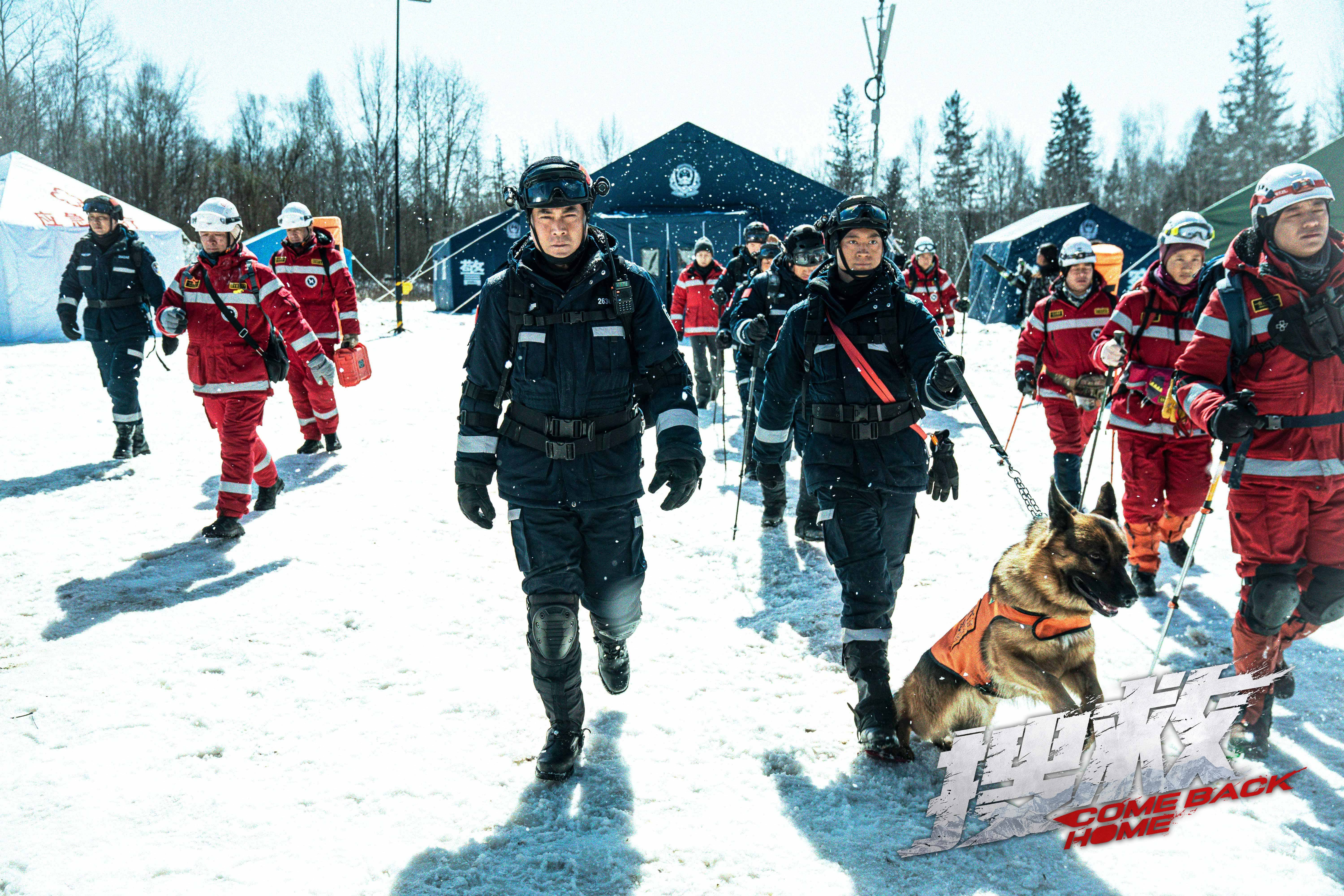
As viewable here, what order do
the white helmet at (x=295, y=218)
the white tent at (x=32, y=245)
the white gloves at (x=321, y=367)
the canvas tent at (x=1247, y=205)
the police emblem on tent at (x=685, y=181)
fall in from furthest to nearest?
the police emblem on tent at (x=685, y=181), the white tent at (x=32, y=245), the canvas tent at (x=1247, y=205), the white helmet at (x=295, y=218), the white gloves at (x=321, y=367)

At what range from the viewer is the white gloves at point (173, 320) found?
5.81m

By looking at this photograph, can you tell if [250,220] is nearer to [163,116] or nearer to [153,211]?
[153,211]

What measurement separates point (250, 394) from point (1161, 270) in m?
6.11

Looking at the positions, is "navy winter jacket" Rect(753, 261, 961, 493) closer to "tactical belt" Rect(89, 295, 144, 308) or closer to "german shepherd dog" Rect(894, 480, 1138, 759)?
"german shepherd dog" Rect(894, 480, 1138, 759)

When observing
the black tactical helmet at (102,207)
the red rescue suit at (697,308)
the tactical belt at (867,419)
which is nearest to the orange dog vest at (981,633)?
the tactical belt at (867,419)

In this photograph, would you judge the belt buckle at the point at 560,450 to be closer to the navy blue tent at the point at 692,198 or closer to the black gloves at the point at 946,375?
the black gloves at the point at 946,375

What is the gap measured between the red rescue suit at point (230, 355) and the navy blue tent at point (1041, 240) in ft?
69.5

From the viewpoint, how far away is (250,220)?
141 ft

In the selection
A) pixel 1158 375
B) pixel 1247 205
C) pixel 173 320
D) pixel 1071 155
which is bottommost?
pixel 1158 375

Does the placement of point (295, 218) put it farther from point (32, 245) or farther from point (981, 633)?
point (32, 245)

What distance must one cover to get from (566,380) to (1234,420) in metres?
2.57

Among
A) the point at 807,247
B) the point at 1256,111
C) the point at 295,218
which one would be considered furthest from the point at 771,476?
the point at 1256,111

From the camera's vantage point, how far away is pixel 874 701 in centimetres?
325

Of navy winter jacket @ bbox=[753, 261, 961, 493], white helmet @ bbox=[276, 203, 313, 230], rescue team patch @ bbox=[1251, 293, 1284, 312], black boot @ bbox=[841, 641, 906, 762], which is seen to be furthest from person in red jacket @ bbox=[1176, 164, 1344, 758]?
white helmet @ bbox=[276, 203, 313, 230]
